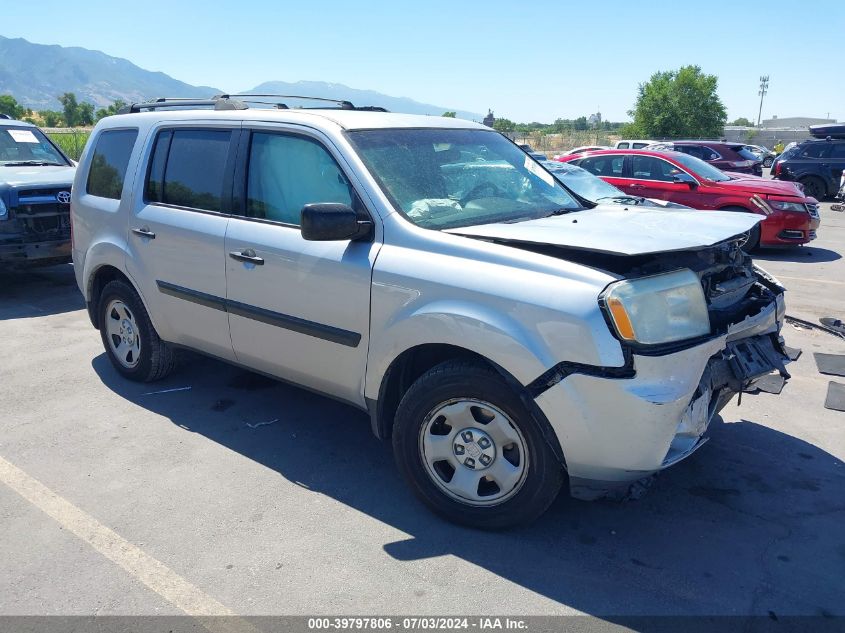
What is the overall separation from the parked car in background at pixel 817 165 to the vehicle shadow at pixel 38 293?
704 inches

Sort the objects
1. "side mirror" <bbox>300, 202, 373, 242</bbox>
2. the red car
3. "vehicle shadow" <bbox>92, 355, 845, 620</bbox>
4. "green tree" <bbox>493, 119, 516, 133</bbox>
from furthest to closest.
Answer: "green tree" <bbox>493, 119, 516, 133</bbox> < the red car < "side mirror" <bbox>300, 202, 373, 242</bbox> < "vehicle shadow" <bbox>92, 355, 845, 620</bbox>

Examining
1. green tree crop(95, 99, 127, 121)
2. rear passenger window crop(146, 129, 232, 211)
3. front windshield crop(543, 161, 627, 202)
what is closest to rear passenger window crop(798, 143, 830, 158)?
front windshield crop(543, 161, 627, 202)

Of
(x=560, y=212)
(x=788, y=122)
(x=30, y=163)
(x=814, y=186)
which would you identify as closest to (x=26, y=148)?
(x=30, y=163)

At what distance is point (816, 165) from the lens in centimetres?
1859

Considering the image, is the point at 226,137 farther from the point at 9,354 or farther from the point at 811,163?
the point at 811,163

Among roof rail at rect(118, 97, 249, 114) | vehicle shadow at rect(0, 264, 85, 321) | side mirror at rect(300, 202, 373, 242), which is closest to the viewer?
side mirror at rect(300, 202, 373, 242)

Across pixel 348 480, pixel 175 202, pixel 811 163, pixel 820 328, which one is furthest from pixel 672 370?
pixel 811 163

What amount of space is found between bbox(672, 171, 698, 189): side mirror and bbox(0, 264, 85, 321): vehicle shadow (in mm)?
8943

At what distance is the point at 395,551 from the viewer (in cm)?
314

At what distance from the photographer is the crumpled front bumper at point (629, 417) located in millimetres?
2742

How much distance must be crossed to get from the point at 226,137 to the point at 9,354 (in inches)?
132

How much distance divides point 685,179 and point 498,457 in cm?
939

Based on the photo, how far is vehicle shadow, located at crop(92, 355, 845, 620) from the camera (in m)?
2.85

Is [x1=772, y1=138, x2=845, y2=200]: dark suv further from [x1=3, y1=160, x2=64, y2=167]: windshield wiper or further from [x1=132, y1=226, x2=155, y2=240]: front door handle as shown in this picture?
[x1=132, y1=226, x2=155, y2=240]: front door handle
